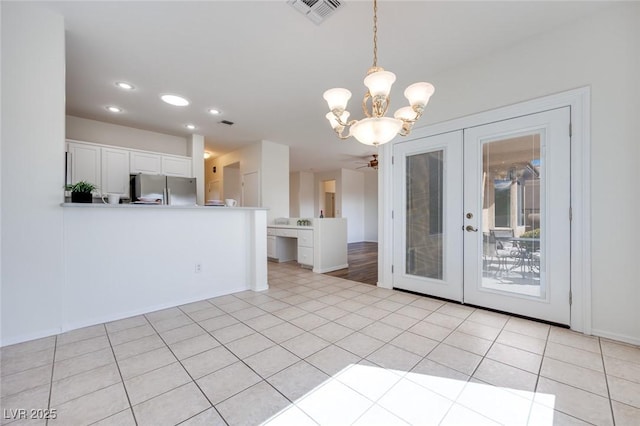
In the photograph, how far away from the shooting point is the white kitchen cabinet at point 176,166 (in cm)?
527

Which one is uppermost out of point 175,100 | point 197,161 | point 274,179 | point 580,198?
point 175,100

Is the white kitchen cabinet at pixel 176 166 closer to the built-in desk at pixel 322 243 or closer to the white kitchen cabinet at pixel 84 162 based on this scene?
the white kitchen cabinet at pixel 84 162

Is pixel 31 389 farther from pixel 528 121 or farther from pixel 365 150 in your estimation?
pixel 365 150

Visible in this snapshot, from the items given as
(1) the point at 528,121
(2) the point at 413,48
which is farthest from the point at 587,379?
(2) the point at 413,48

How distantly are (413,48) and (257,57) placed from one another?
172 cm

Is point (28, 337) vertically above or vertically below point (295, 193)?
below

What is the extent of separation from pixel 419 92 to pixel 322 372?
6.74ft

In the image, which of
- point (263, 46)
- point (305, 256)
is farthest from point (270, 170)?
point (263, 46)

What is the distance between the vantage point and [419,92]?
1.81m

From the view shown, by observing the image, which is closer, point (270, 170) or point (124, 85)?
point (124, 85)

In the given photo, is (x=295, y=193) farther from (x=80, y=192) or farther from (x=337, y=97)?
(x=337, y=97)

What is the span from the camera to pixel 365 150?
7.19m

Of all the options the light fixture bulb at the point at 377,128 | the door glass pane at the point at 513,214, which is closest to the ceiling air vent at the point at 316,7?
the light fixture bulb at the point at 377,128

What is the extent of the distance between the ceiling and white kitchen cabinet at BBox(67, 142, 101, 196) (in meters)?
0.63
